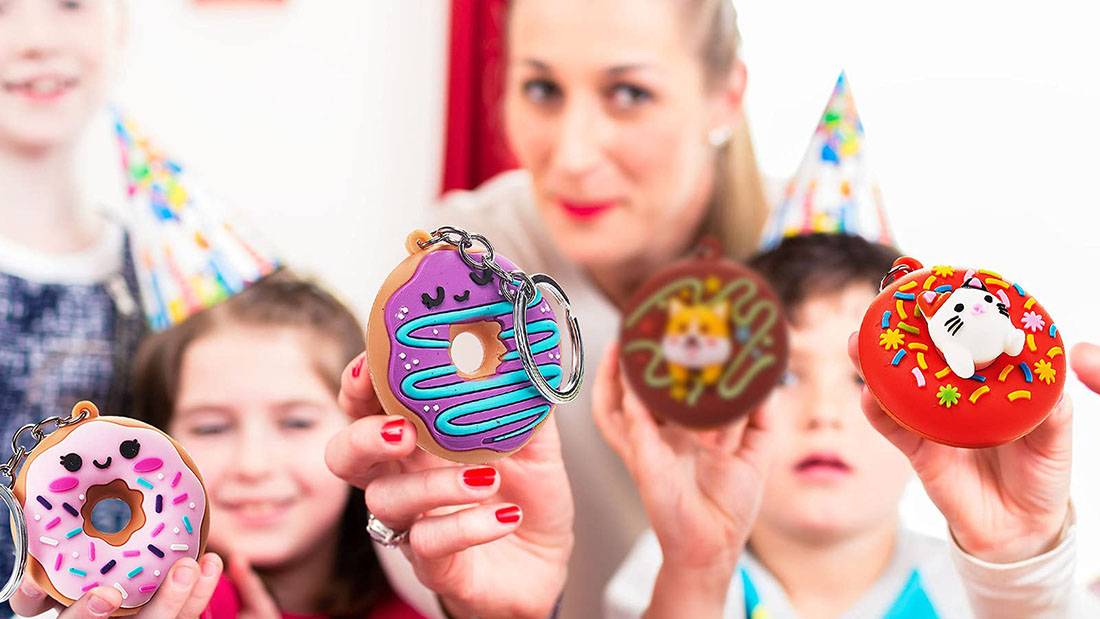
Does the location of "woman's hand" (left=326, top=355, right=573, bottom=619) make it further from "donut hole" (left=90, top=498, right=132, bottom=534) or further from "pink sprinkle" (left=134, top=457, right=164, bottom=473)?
"donut hole" (left=90, top=498, right=132, bottom=534)

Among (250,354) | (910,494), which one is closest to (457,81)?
(250,354)

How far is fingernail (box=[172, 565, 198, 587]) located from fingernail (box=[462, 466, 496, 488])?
0.31 meters

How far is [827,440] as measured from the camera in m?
1.67

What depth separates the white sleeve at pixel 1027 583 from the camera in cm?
116

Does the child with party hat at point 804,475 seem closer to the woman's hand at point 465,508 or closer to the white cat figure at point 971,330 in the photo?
the woman's hand at point 465,508

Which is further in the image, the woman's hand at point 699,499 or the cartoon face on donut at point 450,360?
the woman's hand at point 699,499

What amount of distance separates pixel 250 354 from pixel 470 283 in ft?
2.90

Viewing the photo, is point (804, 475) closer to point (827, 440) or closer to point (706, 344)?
point (827, 440)

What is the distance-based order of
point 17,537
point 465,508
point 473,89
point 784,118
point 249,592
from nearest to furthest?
1. point 17,537
2. point 465,508
3. point 249,592
4. point 784,118
5. point 473,89

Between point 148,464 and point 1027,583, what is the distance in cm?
111

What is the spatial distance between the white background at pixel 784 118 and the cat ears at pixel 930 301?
3.00 ft

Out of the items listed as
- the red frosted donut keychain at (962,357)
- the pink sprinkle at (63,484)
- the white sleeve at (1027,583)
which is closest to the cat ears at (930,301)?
the red frosted donut keychain at (962,357)

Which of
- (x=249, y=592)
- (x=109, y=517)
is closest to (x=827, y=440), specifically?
(x=249, y=592)

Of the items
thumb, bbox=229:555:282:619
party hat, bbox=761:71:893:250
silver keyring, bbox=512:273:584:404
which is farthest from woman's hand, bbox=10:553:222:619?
party hat, bbox=761:71:893:250
